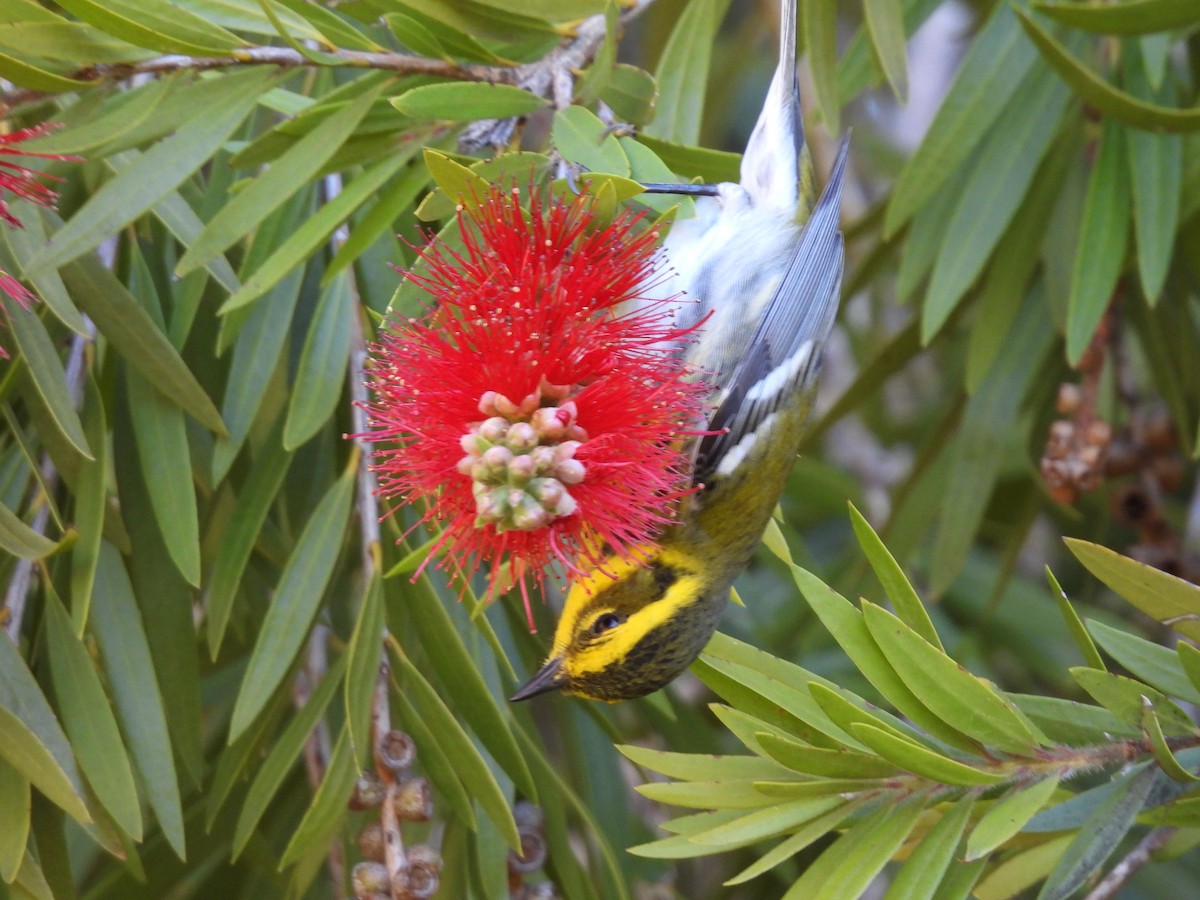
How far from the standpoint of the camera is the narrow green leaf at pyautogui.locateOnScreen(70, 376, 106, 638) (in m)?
1.49

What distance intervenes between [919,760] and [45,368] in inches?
41.5

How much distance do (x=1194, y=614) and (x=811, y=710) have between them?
0.42 meters

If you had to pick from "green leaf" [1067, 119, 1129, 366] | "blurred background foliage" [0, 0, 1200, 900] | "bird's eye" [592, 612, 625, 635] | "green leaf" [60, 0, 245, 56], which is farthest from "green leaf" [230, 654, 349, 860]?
"green leaf" [1067, 119, 1129, 366]

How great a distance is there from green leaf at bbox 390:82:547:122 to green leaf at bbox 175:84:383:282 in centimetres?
10

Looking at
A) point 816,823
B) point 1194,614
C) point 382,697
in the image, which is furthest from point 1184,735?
point 382,697

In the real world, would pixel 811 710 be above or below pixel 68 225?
below

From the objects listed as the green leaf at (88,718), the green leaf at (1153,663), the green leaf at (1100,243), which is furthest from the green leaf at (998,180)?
the green leaf at (88,718)

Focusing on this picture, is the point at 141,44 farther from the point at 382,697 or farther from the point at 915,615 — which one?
the point at 915,615

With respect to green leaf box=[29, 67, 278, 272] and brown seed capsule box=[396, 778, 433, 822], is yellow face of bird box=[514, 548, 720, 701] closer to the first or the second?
brown seed capsule box=[396, 778, 433, 822]

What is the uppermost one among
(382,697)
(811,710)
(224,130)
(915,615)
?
(224,130)

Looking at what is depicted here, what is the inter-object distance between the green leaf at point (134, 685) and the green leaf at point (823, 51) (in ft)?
3.89

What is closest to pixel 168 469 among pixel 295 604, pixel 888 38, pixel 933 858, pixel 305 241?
pixel 295 604

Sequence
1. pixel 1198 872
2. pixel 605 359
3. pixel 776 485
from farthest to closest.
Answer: pixel 1198 872, pixel 776 485, pixel 605 359

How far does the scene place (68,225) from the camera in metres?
1.39
